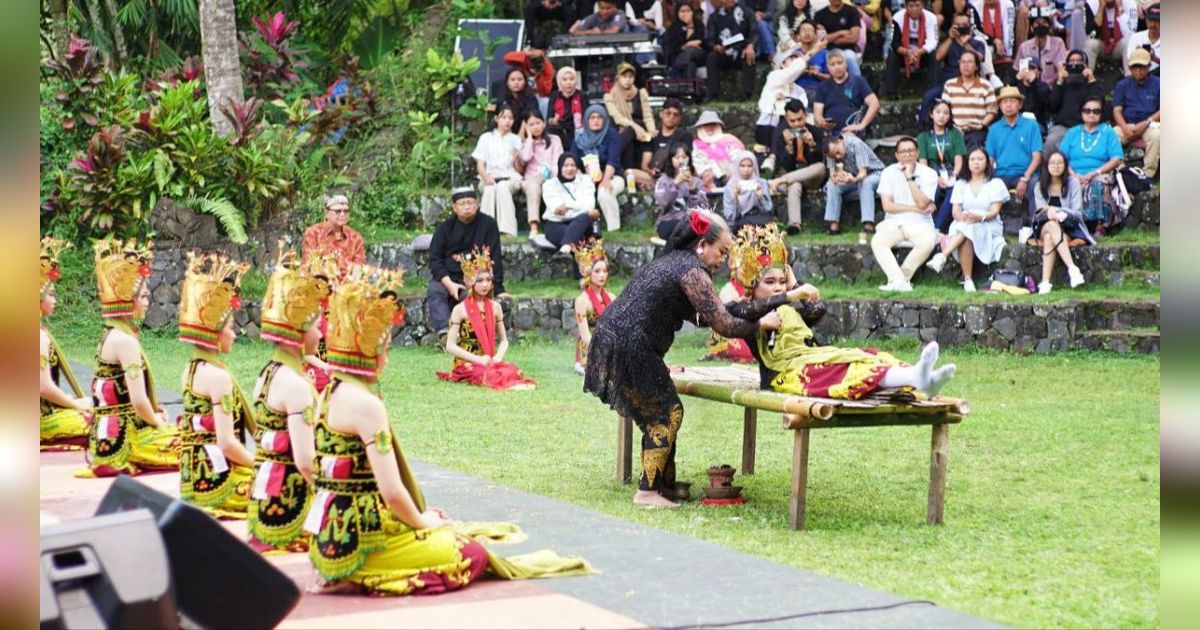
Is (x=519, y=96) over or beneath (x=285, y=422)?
over

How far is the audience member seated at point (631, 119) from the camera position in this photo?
16.2 meters

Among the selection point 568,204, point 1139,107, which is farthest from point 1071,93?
point 568,204

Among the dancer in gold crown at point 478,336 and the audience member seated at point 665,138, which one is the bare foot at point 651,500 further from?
the audience member seated at point 665,138

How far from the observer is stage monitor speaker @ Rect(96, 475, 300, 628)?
3.79 metres

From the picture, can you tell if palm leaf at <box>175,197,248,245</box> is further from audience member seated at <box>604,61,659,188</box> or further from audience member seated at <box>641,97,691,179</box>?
audience member seated at <box>641,97,691,179</box>

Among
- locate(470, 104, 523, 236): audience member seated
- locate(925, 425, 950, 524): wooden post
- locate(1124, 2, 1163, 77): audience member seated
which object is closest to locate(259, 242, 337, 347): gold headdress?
locate(925, 425, 950, 524): wooden post

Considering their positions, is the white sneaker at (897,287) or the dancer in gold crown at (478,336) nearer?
the dancer in gold crown at (478,336)

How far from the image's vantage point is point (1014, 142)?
1497 centimetres

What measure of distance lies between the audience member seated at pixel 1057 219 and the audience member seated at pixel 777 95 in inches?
117

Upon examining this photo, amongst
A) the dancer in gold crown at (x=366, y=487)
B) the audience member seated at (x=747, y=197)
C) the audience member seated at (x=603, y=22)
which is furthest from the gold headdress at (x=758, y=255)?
the audience member seated at (x=603, y=22)

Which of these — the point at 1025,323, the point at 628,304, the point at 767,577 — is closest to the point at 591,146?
the point at 1025,323

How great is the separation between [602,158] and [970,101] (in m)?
3.98

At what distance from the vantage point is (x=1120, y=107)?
603 inches

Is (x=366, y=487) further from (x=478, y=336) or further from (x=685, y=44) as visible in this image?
(x=685, y=44)
